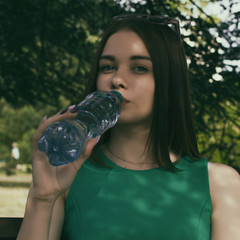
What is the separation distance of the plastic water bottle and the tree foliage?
208 cm

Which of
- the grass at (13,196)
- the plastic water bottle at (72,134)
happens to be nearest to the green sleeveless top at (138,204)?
the plastic water bottle at (72,134)

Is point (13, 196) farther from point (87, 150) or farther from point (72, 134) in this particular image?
point (72, 134)

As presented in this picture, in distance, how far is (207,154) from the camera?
4617mm

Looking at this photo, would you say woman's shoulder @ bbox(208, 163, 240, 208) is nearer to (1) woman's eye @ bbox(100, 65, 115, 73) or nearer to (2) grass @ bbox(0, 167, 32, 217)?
(1) woman's eye @ bbox(100, 65, 115, 73)

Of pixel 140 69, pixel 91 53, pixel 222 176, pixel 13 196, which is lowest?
pixel 13 196

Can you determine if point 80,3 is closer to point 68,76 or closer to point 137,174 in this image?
point 68,76

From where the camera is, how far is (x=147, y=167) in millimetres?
2670

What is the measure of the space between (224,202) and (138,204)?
17.3 inches

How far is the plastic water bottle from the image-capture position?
1981 millimetres

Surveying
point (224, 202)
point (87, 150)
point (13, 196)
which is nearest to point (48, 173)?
point (87, 150)

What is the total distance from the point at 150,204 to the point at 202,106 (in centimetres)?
208

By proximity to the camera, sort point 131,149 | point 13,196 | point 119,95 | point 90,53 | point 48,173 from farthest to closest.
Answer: point 13,196
point 90,53
point 131,149
point 119,95
point 48,173

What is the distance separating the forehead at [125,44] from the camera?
99.7 inches

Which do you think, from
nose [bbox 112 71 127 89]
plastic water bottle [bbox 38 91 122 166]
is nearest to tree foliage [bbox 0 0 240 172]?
nose [bbox 112 71 127 89]
